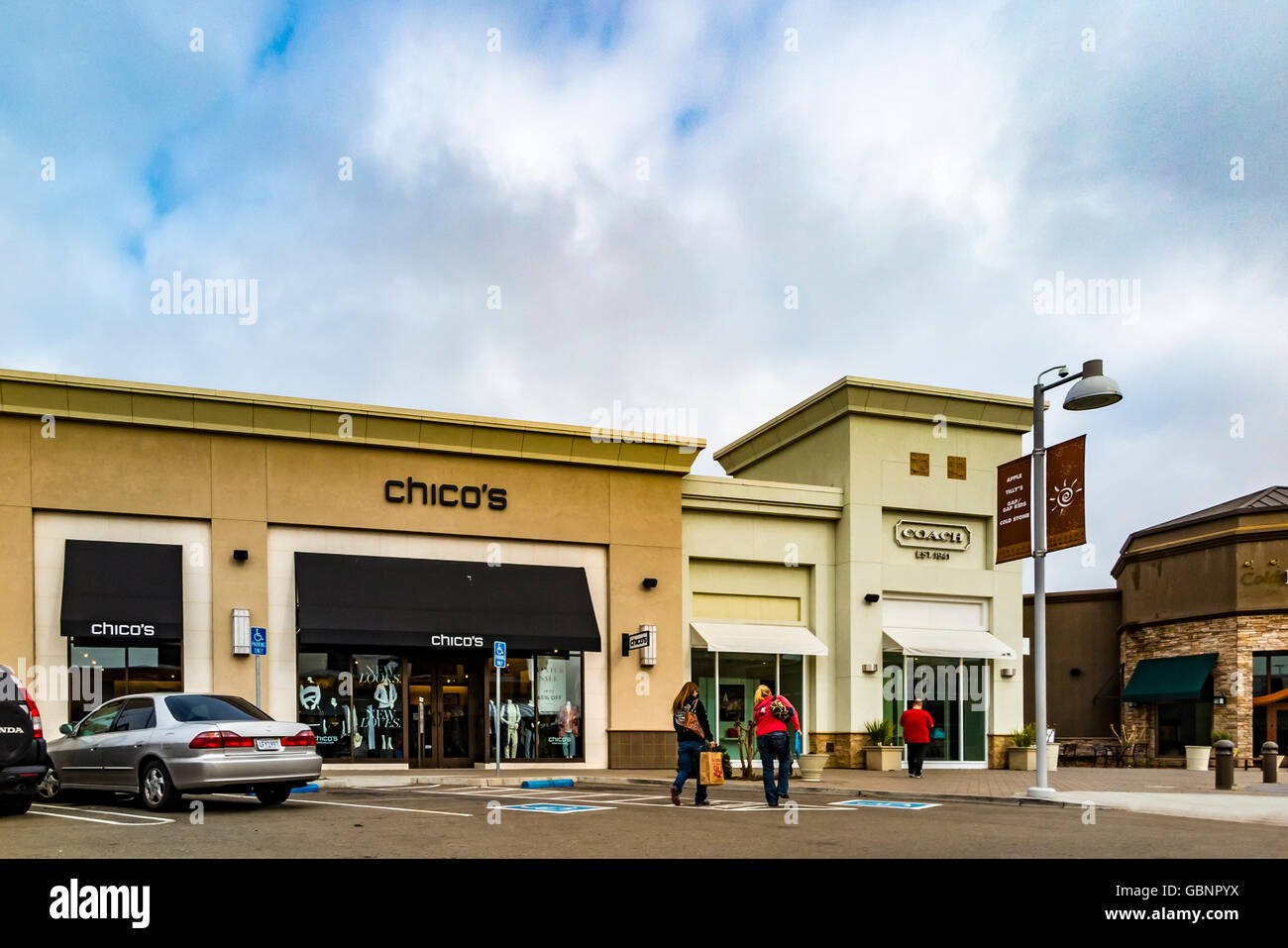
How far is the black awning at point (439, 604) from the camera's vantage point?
2200cm

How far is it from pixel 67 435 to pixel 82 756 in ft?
29.1

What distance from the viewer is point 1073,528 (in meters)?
16.5

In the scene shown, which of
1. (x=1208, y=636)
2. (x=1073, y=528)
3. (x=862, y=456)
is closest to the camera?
(x=1073, y=528)

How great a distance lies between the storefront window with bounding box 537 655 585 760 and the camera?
24141 millimetres

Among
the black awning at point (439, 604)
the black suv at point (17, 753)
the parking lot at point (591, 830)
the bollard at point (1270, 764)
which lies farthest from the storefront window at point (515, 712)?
the bollard at point (1270, 764)

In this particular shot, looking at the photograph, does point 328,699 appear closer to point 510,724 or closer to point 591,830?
point 510,724

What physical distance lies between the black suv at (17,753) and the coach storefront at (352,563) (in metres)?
7.61

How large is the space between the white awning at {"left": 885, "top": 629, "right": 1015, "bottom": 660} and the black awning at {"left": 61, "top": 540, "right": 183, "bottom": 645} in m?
15.8

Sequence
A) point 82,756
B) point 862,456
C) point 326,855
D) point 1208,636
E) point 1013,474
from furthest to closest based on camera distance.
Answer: point 1208,636, point 862,456, point 1013,474, point 82,756, point 326,855

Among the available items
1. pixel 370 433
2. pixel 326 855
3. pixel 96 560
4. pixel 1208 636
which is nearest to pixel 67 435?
pixel 96 560

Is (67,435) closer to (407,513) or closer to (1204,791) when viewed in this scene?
(407,513)

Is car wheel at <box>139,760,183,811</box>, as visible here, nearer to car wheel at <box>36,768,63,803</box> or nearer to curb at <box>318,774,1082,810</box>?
car wheel at <box>36,768,63,803</box>

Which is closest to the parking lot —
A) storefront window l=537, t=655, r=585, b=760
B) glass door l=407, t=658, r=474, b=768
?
glass door l=407, t=658, r=474, b=768

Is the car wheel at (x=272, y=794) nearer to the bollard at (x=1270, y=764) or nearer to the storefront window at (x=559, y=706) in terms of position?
the storefront window at (x=559, y=706)
